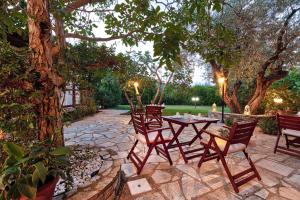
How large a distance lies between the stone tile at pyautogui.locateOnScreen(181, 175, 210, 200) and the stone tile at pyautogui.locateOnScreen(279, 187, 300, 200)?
94 centimetres

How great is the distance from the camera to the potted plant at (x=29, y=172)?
1276 millimetres

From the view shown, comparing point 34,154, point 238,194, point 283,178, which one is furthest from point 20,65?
point 283,178

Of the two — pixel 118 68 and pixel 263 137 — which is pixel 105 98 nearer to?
pixel 118 68

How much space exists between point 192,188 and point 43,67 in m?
2.38

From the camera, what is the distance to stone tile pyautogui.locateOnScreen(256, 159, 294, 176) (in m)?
2.84

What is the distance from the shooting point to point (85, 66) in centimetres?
374

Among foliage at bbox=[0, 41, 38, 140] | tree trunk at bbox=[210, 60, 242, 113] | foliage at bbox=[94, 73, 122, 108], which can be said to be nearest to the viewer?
foliage at bbox=[0, 41, 38, 140]

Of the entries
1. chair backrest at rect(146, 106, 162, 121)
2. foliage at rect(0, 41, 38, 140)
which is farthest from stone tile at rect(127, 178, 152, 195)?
chair backrest at rect(146, 106, 162, 121)

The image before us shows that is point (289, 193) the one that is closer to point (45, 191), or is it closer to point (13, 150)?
point (45, 191)

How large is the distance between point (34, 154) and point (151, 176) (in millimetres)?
1694

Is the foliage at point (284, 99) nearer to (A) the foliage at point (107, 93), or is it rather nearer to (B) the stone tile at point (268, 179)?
(B) the stone tile at point (268, 179)

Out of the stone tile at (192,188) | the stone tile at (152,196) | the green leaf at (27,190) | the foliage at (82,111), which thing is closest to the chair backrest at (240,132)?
the stone tile at (192,188)

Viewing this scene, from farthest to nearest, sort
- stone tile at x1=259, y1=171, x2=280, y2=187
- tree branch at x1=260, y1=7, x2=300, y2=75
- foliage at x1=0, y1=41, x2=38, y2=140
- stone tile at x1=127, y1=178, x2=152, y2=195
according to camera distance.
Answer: tree branch at x1=260, y1=7, x2=300, y2=75, stone tile at x1=259, y1=171, x2=280, y2=187, stone tile at x1=127, y1=178, x2=152, y2=195, foliage at x1=0, y1=41, x2=38, y2=140

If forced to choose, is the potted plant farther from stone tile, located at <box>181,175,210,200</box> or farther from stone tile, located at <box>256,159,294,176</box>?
stone tile, located at <box>256,159,294,176</box>
